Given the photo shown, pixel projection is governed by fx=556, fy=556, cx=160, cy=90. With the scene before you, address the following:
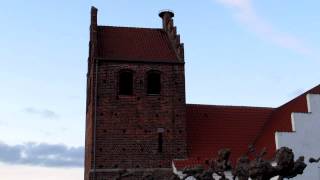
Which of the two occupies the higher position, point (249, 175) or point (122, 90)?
point (122, 90)

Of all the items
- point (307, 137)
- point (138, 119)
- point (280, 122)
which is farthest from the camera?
point (280, 122)

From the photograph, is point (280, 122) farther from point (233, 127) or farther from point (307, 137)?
point (233, 127)

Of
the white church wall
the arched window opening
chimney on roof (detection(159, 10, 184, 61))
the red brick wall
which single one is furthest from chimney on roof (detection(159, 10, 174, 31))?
the white church wall

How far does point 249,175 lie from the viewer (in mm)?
12172

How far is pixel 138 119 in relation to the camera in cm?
2777

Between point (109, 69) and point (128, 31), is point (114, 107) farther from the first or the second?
point (128, 31)

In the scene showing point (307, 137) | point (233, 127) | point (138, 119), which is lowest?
point (307, 137)


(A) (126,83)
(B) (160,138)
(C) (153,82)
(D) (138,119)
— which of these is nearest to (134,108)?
(D) (138,119)

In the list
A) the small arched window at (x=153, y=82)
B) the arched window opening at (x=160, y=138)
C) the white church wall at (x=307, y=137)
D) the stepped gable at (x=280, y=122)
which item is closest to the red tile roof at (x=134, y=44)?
the small arched window at (x=153, y=82)

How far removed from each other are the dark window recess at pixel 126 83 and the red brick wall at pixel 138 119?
0.26 meters

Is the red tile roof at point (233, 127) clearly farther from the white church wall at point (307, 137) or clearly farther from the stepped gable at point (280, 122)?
the white church wall at point (307, 137)

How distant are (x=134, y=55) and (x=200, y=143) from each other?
566 cm

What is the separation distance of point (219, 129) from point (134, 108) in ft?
16.4

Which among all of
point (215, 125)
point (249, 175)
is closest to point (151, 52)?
point (215, 125)
